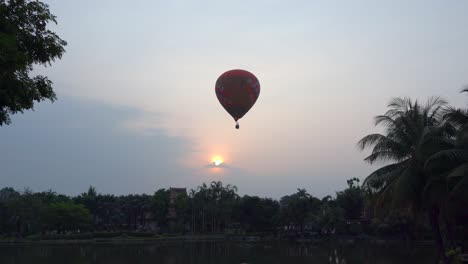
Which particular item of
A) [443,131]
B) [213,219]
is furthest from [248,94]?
[213,219]

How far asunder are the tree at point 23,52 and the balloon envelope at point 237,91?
12886mm

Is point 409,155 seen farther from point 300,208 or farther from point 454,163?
point 300,208

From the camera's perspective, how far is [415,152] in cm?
1847

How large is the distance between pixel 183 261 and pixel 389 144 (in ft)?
54.7

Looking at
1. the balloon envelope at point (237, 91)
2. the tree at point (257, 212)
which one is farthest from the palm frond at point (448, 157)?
the tree at point (257, 212)

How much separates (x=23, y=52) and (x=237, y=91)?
44.5ft

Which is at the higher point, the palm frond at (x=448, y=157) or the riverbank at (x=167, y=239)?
the palm frond at (x=448, y=157)

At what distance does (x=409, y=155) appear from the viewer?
63.4 ft

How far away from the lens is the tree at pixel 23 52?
646 cm

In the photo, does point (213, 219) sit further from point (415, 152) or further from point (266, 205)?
point (415, 152)

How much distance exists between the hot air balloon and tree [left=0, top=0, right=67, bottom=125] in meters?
12.9

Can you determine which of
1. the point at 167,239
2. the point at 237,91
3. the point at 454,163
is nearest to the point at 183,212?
the point at 167,239

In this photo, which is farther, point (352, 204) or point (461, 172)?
point (352, 204)

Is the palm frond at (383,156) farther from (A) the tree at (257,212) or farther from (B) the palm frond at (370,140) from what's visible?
(A) the tree at (257,212)
